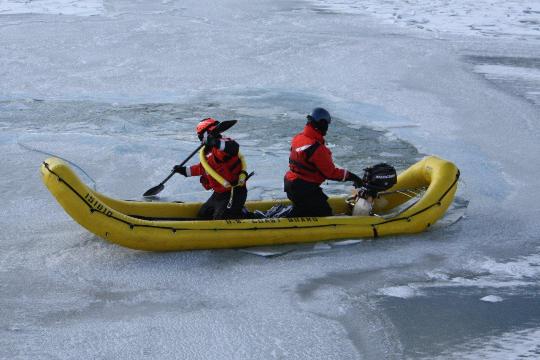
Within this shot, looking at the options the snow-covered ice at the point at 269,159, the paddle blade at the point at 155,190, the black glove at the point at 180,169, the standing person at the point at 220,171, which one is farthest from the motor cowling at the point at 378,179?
the paddle blade at the point at 155,190

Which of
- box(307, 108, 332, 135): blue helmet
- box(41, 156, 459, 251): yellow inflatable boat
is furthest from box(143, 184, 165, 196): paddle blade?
box(307, 108, 332, 135): blue helmet

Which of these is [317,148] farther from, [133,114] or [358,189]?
[133,114]

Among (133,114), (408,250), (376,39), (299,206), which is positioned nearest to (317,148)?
(299,206)

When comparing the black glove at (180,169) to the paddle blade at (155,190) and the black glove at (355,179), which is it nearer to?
the paddle blade at (155,190)

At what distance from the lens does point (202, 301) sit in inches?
204

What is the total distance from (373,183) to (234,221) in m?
1.31

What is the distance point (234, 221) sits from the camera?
5988mm

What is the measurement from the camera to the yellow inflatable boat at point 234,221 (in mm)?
5609

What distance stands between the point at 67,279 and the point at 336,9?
546 inches

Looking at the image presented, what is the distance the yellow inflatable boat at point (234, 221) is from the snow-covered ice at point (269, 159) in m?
0.12

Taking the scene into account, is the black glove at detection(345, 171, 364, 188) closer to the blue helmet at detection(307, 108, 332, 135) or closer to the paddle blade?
the blue helmet at detection(307, 108, 332, 135)

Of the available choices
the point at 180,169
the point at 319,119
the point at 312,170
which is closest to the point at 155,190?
the point at 180,169

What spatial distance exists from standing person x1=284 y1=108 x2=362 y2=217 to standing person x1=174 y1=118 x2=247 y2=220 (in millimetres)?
458

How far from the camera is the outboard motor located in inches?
259
